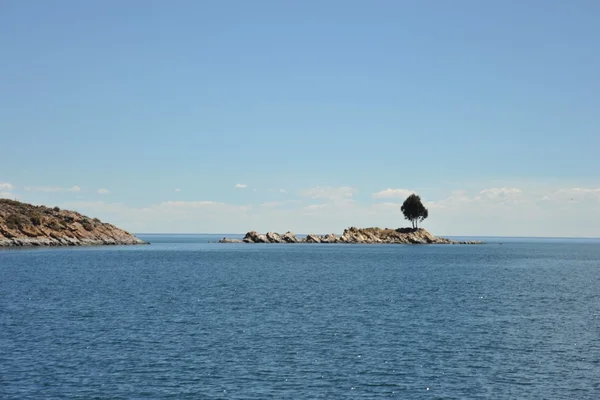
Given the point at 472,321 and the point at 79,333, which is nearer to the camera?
the point at 79,333

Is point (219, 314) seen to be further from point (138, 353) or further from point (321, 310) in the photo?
point (138, 353)

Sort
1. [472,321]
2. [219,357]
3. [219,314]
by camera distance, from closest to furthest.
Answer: [219,357] < [472,321] < [219,314]

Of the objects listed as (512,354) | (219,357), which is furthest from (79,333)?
(512,354)

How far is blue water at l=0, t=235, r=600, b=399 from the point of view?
37.1 metres

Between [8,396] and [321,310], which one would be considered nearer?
[8,396]

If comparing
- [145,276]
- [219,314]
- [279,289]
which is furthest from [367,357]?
[145,276]

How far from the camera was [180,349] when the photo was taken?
4675cm

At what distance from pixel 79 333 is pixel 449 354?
97.6 ft

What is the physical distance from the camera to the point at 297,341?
164 ft

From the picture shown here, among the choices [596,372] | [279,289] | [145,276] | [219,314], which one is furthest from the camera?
[145,276]

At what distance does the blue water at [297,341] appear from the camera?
37125 mm

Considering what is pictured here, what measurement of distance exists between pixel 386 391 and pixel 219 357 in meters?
13.1

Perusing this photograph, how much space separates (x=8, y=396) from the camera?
113 feet

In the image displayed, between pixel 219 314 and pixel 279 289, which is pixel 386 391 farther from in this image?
pixel 279 289
